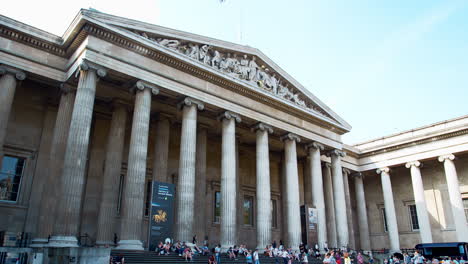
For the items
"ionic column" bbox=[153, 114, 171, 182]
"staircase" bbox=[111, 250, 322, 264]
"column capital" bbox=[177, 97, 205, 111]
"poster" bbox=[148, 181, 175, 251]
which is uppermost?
"column capital" bbox=[177, 97, 205, 111]

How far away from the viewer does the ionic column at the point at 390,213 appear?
33469 millimetres

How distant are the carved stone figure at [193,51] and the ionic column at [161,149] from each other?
4458 mm

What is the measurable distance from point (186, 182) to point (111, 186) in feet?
14.3

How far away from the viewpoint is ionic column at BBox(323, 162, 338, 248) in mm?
30112

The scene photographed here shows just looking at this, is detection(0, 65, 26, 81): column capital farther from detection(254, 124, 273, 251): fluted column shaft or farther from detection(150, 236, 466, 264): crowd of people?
detection(254, 124, 273, 251): fluted column shaft

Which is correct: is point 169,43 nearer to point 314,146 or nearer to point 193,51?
point 193,51

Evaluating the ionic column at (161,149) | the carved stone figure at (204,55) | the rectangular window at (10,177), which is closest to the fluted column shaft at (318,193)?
the carved stone figure at (204,55)

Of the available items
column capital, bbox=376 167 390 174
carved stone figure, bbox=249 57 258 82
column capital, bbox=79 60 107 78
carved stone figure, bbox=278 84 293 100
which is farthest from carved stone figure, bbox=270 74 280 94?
column capital, bbox=376 167 390 174

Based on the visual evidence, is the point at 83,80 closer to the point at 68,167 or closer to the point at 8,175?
the point at 68,167

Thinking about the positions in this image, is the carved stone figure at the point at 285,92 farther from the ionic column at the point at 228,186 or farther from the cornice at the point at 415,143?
the cornice at the point at 415,143

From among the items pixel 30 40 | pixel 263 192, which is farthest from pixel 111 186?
pixel 263 192

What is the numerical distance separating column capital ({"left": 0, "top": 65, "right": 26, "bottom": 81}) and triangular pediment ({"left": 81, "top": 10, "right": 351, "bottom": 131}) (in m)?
4.49

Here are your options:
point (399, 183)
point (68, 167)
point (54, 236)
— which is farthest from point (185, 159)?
point (399, 183)

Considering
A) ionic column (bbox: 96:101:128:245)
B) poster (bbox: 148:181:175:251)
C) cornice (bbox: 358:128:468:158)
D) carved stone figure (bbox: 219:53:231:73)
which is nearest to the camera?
poster (bbox: 148:181:175:251)
